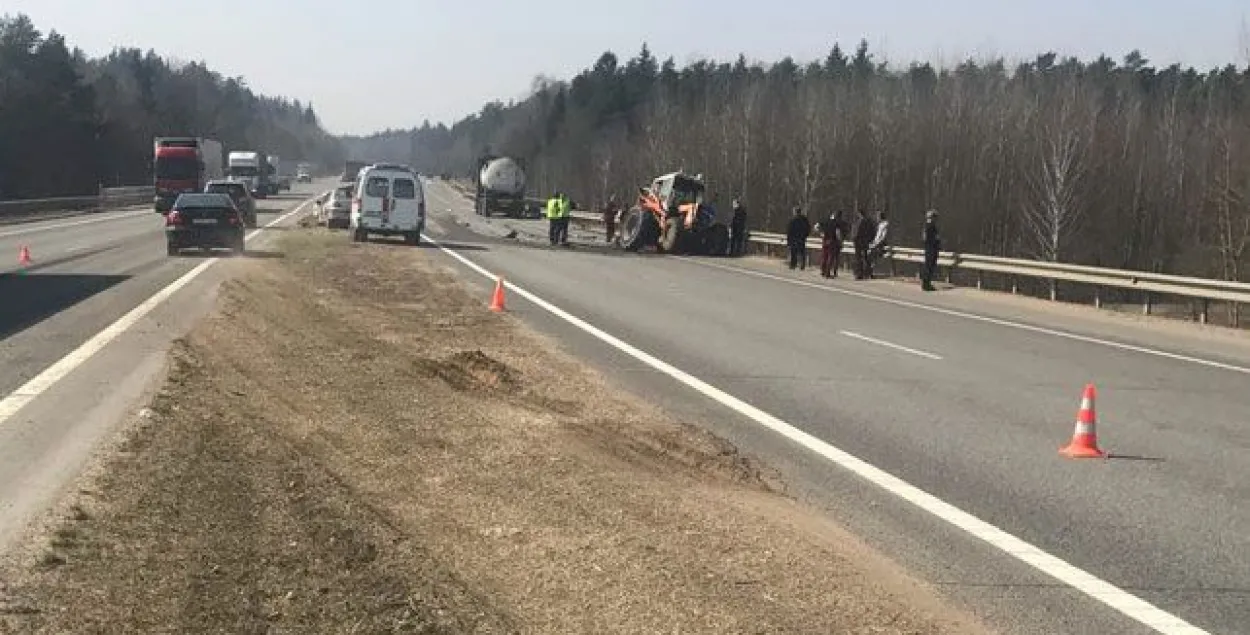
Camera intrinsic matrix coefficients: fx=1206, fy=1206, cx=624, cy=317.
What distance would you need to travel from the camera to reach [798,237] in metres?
33.9

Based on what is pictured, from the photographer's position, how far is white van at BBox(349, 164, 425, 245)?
119 ft

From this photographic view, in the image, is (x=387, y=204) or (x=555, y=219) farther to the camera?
(x=555, y=219)

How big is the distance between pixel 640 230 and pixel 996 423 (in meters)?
30.2

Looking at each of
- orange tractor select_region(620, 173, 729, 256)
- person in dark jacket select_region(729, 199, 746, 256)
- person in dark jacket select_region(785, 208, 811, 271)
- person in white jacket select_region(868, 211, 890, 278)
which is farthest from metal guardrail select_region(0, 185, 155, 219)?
person in white jacket select_region(868, 211, 890, 278)

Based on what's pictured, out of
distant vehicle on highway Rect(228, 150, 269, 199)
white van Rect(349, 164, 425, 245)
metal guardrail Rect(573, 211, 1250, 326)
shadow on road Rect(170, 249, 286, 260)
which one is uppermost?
distant vehicle on highway Rect(228, 150, 269, 199)

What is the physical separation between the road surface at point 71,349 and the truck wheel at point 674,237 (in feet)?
44.2

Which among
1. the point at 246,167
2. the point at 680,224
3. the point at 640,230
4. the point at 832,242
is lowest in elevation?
the point at 640,230

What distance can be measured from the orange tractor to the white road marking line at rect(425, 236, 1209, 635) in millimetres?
27064

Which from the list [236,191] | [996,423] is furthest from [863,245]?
[236,191]

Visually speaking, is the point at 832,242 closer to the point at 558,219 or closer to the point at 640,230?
the point at 640,230

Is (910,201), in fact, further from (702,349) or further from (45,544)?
(45,544)

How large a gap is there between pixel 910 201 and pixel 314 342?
67.0m

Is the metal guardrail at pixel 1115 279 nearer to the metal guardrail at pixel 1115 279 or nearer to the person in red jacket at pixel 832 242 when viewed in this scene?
the metal guardrail at pixel 1115 279

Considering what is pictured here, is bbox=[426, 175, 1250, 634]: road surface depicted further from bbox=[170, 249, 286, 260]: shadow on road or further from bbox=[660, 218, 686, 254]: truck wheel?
bbox=[660, 218, 686, 254]: truck wheel
